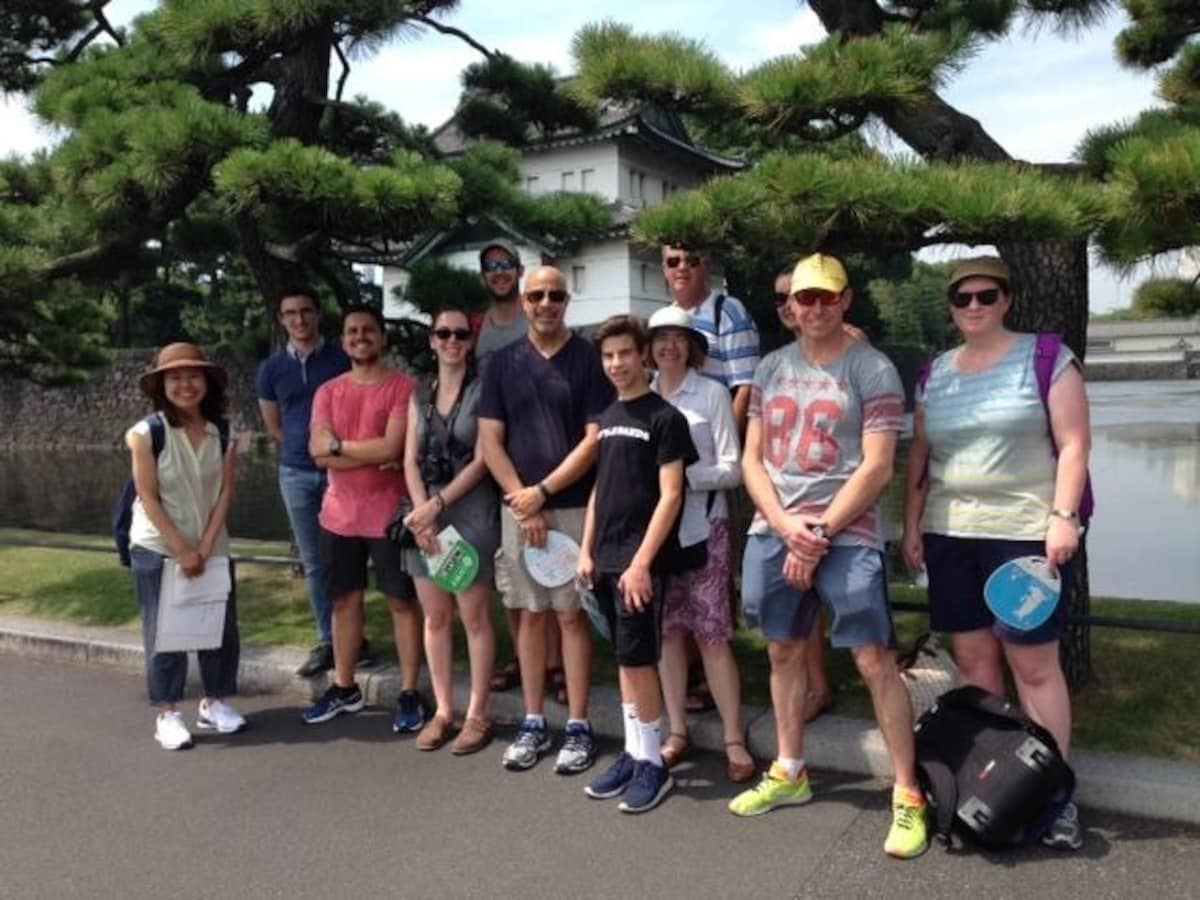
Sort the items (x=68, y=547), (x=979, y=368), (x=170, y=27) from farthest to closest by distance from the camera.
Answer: (x=68, y=547) → (x=170, y=27) → (x=979, y=368)

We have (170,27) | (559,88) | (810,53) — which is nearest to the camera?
(810,53)

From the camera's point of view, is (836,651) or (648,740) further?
(836,651)

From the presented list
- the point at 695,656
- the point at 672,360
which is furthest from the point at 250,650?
the point at 672,360

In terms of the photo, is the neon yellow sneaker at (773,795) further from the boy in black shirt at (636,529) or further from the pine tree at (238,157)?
the pine tree at (238,157)

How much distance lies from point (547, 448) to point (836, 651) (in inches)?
75.2

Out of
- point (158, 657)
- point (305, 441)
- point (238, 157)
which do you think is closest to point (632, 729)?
point (158, 657)

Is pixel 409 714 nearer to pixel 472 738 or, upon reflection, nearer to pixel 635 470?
pixel 472 738

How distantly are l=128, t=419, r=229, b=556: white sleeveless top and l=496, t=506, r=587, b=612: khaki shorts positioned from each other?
4.66ft

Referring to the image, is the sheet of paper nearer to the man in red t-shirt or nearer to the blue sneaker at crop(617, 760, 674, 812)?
the man in red t-shirt

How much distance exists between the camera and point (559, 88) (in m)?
6.20

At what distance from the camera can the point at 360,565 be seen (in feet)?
14.3

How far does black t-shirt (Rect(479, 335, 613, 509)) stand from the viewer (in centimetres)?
373

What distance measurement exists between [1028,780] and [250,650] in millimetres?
3857

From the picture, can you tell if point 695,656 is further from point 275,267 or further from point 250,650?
point 275,267
